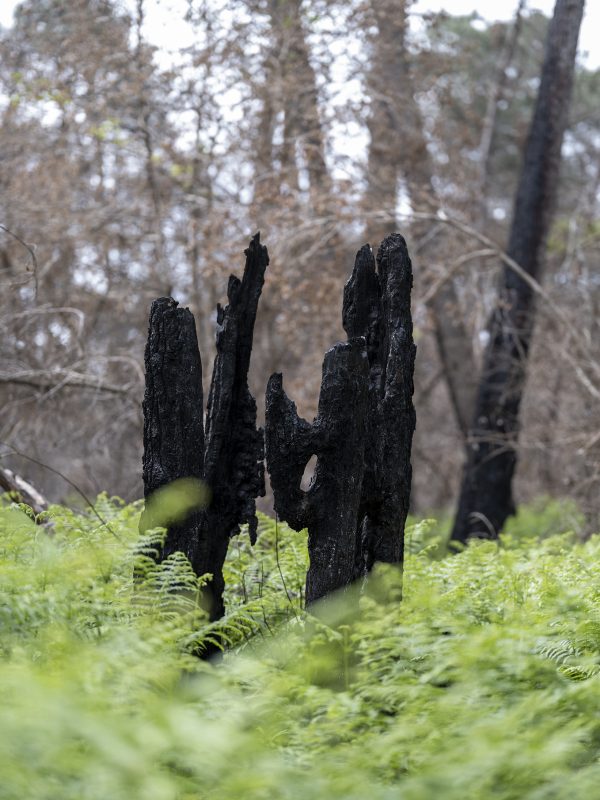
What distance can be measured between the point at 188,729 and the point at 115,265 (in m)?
14.5

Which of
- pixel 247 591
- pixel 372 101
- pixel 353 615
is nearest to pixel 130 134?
pixel 372 101

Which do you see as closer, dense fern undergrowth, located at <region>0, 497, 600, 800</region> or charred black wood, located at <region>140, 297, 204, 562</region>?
dense fern undergrowth, located at <region>0, 497, 600, 800</region>

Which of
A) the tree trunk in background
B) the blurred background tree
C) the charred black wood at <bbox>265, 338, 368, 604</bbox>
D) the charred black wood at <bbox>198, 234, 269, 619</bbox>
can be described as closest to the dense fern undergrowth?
the charred black wood at <bbox>265, 338, 368, 604</bbox>

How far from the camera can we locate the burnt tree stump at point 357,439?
16.5ft

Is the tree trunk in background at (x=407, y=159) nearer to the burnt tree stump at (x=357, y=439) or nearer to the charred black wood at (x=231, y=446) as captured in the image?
the burnt tree stump at (x=357, y=439)

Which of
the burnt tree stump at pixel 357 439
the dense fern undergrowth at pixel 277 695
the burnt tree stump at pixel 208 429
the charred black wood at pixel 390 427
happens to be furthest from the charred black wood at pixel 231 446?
the charred black wood at pixel 390 427

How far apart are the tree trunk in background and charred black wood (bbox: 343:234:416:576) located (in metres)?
8.80

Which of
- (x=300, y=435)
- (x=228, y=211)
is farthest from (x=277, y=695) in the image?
(x=228, y=211)

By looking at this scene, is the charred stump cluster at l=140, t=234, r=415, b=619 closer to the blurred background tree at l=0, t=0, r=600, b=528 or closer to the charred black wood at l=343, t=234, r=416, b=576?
the charred black wood at l=343, t=234, r=416, b=576

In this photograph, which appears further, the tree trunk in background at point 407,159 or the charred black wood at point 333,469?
the tree trunk in background at point 407,159

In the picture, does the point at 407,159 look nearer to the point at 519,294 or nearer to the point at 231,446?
the point at 519,294

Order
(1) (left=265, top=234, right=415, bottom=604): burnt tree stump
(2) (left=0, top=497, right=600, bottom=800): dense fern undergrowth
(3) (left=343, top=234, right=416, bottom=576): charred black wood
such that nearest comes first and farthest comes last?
(2) (left=0, top=497, right=600, bottom=800): dense fern undergrowth, (1) (left=265, top=234, right=415, bottom=604): burnt tree stump, (3) (left=343, top=234, right=416, bottom=576): charred black wood

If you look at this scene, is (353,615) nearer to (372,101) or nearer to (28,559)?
(28,559)

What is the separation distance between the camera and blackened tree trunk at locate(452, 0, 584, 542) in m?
13.0
